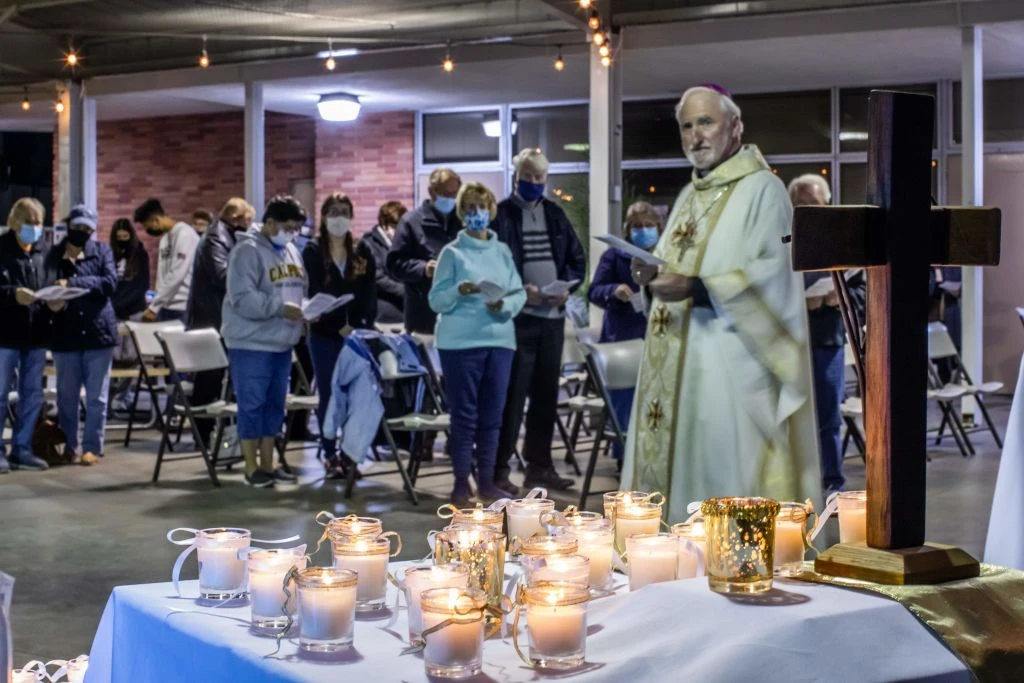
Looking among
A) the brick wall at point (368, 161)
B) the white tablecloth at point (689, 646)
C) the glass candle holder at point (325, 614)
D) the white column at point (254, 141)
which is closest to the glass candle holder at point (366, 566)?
the white tablecloth at point (689, 646)

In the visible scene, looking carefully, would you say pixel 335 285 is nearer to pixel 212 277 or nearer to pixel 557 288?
pixel 212 277

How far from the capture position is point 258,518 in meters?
6.61

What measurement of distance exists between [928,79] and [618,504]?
12.0 m

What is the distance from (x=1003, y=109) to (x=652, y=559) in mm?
12453

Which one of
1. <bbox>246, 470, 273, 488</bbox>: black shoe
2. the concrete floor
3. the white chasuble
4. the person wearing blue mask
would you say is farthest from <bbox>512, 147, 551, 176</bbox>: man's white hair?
the white chasuble

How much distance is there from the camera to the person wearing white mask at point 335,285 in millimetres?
7727

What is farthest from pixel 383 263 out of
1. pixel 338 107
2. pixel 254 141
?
pixel 338 107

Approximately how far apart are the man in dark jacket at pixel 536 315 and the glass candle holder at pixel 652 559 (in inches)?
203

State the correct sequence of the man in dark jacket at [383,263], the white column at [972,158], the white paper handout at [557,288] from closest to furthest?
the white paper handout at [557,288] < the man in dark jacket at [383,263] < the white column at [972,158]

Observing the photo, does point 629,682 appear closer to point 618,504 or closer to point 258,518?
point 618,504

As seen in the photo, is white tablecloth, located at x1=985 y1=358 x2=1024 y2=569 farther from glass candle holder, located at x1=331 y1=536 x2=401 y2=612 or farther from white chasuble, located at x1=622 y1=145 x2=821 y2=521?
glass candle holder, located at x1=331 y1=536 x2=401 y2=612

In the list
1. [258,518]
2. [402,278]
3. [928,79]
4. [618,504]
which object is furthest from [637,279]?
[928,79]

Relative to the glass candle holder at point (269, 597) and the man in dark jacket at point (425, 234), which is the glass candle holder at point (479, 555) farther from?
the man in dark jacket at point (425, 234)

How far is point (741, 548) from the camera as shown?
66.1 inches
